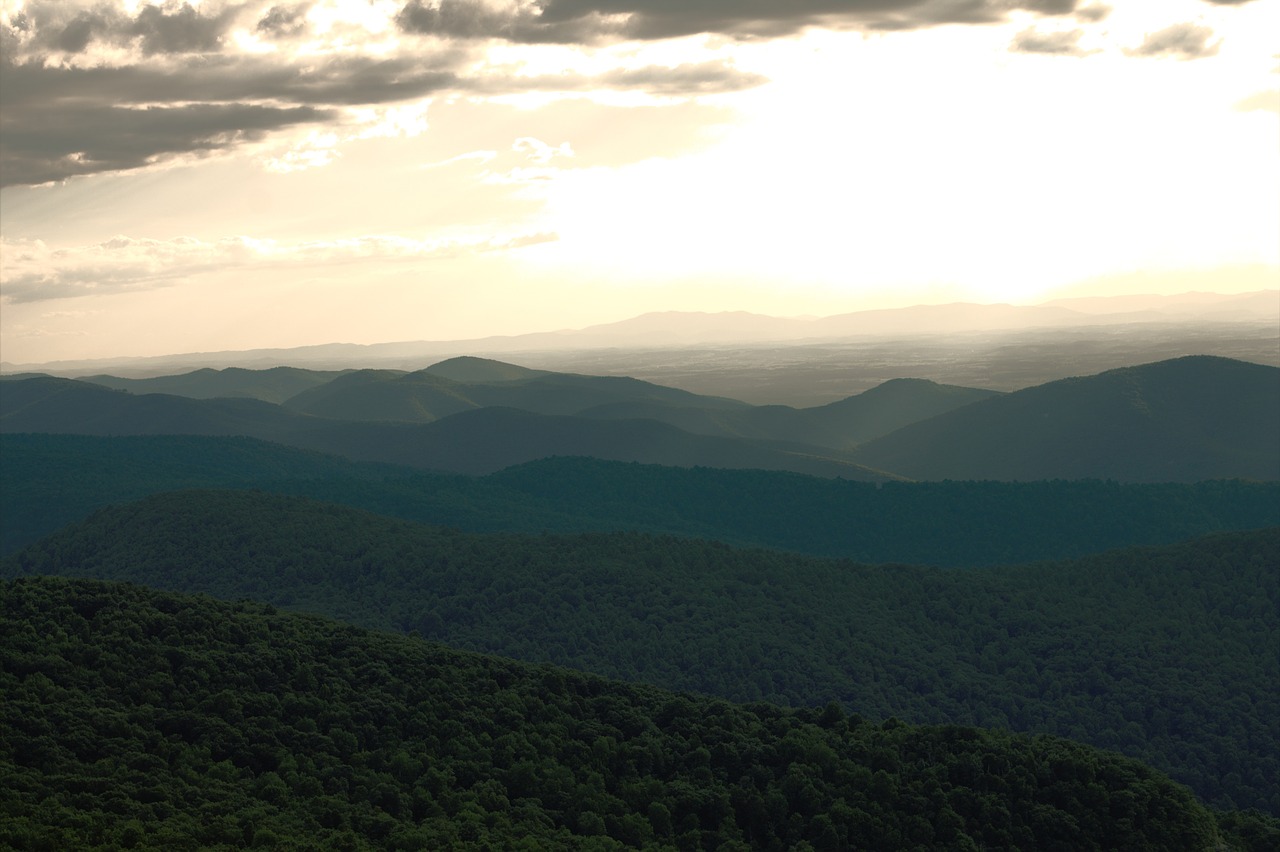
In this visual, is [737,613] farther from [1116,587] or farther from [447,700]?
[447,700]

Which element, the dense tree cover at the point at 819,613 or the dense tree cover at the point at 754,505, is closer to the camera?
the dense tree cover at the point at 819,613

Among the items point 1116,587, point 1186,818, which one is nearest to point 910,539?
point 1116,587

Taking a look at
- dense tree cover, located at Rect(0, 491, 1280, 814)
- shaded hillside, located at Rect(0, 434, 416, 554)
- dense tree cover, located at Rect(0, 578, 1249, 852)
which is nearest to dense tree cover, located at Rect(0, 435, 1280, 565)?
shaded hillside, located at Rect(0, 434, 416, 554)

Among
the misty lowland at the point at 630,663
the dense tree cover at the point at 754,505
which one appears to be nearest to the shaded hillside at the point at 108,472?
the dense tree cover at the point at 754,505

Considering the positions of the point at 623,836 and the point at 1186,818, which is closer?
the point at 623,836

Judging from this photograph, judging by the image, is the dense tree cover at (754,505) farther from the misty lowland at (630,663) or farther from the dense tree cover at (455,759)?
the dense tree cover at (455,759)

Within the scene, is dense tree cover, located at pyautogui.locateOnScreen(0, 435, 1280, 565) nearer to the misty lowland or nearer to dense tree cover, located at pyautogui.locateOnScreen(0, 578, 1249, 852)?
the misty lowland

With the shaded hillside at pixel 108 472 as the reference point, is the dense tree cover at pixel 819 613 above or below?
below

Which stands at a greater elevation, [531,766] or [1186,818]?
[531,766]
